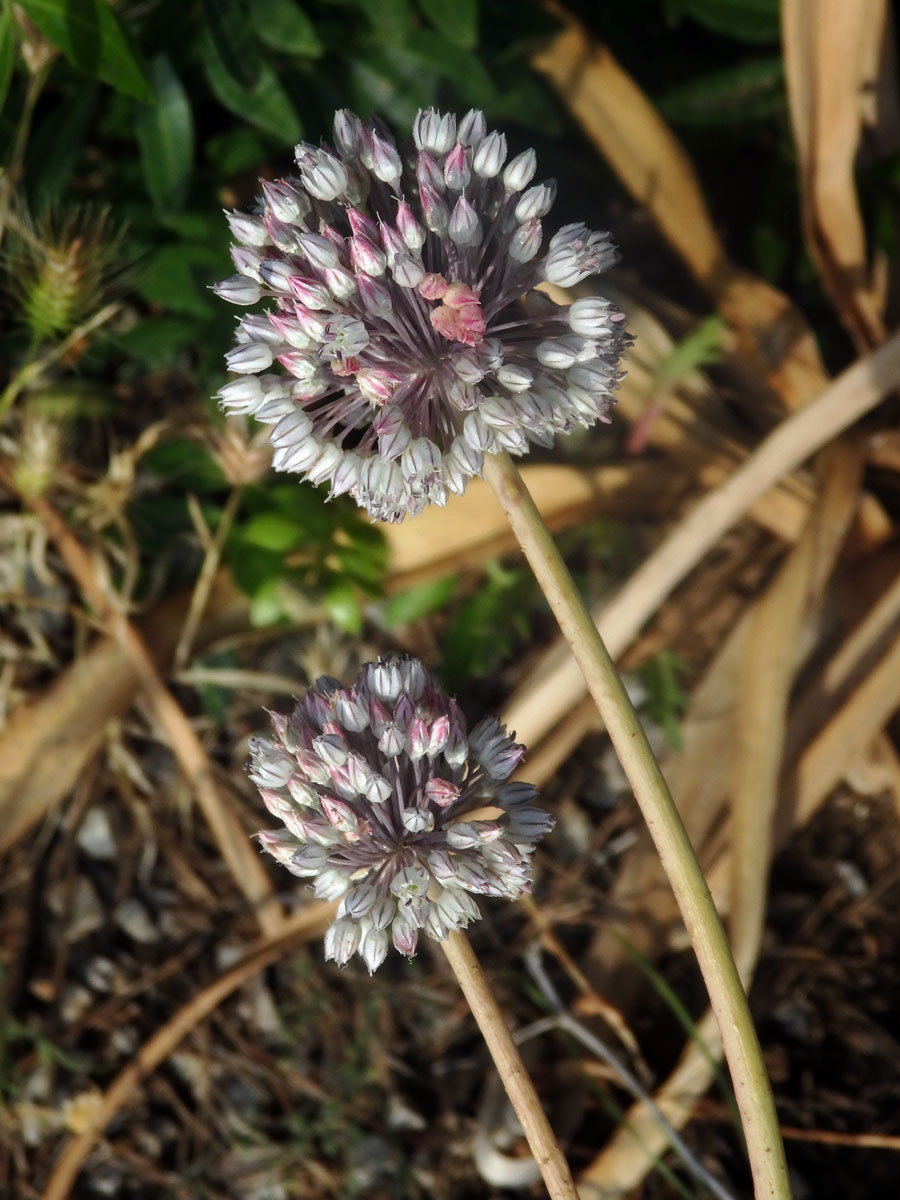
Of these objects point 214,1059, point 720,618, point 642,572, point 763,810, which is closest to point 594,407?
point 642,572

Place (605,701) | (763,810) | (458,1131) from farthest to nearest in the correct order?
(458,1131) → (763,810) → (605,701)

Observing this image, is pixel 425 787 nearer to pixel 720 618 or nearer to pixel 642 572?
pixel 642 572

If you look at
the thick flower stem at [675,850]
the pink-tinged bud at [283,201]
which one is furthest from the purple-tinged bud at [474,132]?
the thick flower stem at [675,850]

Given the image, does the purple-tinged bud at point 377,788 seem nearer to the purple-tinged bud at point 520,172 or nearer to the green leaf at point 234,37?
the purple-tinged bud at point 520,172

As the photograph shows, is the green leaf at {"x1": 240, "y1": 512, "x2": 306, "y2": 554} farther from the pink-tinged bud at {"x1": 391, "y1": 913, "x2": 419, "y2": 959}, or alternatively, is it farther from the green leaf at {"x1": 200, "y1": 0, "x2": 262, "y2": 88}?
the pink-tinged bud at {"x1": 391, "y1": 913, "x2": 419, "y2": 959}

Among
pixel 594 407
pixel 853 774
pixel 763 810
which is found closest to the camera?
pixel 594 407

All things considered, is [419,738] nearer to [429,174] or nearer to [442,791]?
[442,791]
